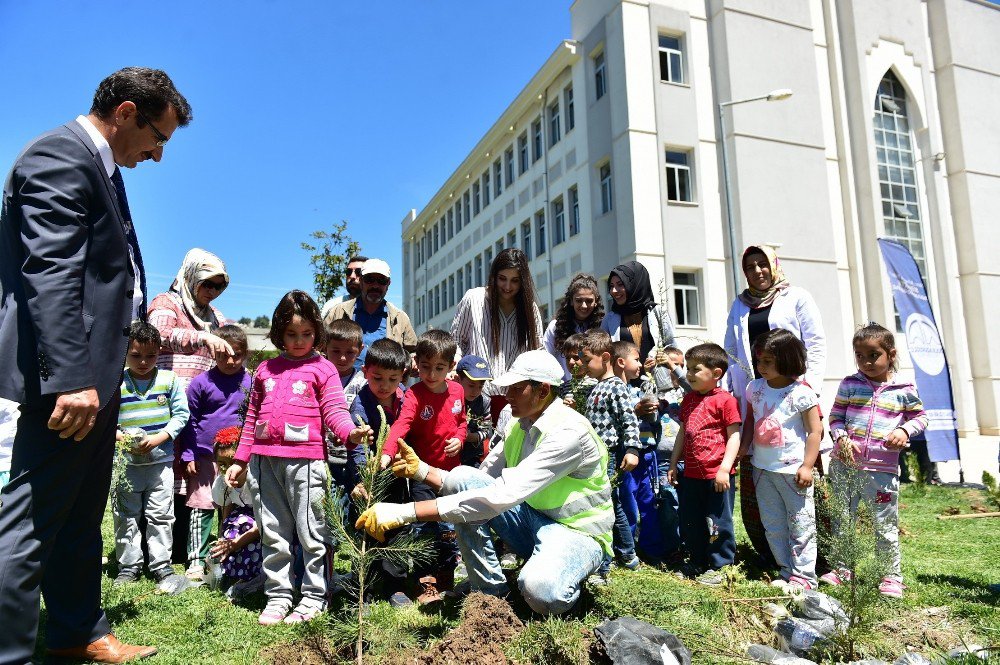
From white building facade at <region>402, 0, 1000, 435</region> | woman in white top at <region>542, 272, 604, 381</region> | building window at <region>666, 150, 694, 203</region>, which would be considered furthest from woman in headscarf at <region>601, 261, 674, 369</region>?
building window at <region>666, 150, 694, 203</region>

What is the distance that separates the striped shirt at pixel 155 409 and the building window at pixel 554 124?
67.8 ft

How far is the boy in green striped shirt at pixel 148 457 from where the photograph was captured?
434 centimetres

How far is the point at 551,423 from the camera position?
3.46 m

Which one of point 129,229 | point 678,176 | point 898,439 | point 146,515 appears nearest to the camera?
point 129,229

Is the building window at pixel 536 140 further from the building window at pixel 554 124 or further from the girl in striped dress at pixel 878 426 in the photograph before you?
the girl in striped dress at pixel 878 426

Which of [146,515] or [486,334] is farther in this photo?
[486,334]

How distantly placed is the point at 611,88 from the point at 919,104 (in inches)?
437

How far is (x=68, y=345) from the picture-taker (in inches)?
97.5

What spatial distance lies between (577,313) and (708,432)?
1433 millimetres

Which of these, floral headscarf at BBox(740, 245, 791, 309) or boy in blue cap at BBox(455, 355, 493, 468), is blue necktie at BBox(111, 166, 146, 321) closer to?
boy in blue cap at BBox(455, 355, 493, 468)

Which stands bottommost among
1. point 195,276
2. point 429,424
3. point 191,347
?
point 429,424

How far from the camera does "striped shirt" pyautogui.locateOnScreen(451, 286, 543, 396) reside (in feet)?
17.3

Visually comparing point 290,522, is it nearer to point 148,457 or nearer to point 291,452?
point 291,452

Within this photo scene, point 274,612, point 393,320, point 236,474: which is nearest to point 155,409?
point 236,474
